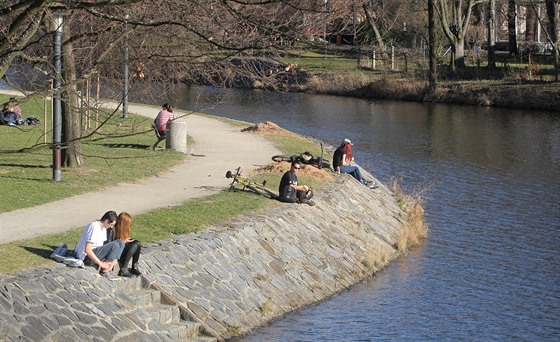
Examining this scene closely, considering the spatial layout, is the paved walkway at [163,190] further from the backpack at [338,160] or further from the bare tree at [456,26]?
the bare tree at [456,26]

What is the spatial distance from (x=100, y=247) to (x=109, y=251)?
15 cm

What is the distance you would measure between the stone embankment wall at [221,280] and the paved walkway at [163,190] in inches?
77.4

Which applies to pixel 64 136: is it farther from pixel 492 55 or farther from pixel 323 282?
pixel 492 55

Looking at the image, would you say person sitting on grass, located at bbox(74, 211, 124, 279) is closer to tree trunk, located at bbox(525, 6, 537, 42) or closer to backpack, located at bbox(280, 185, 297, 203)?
backpack, located at bbox(280, 185, 297, 203)

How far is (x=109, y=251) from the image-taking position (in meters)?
16.9

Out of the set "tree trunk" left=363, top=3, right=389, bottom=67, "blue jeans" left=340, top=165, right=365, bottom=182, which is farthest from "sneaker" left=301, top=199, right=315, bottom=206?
"blue jeans" left=340, top=165, right=365, bottom=182

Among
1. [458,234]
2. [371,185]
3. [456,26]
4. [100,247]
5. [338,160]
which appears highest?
[456,26]

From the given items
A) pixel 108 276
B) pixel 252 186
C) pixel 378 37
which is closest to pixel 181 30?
pixel 378 37

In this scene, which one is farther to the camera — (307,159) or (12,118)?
(12,118)

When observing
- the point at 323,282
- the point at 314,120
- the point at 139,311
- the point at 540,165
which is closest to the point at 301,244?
the point at 323,282

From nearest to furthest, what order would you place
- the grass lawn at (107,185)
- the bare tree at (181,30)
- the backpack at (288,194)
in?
1. the bare tree at (181,30)
2. the grass lawn at (107,185)
3. the backpack at (288,194)

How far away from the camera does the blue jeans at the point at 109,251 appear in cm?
1688

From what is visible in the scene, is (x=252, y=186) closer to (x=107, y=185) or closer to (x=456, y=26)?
(x=107, y=185)

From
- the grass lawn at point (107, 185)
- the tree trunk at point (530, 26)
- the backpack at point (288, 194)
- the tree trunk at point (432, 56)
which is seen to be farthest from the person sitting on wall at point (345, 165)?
the tree trunk at point (530, 26)
